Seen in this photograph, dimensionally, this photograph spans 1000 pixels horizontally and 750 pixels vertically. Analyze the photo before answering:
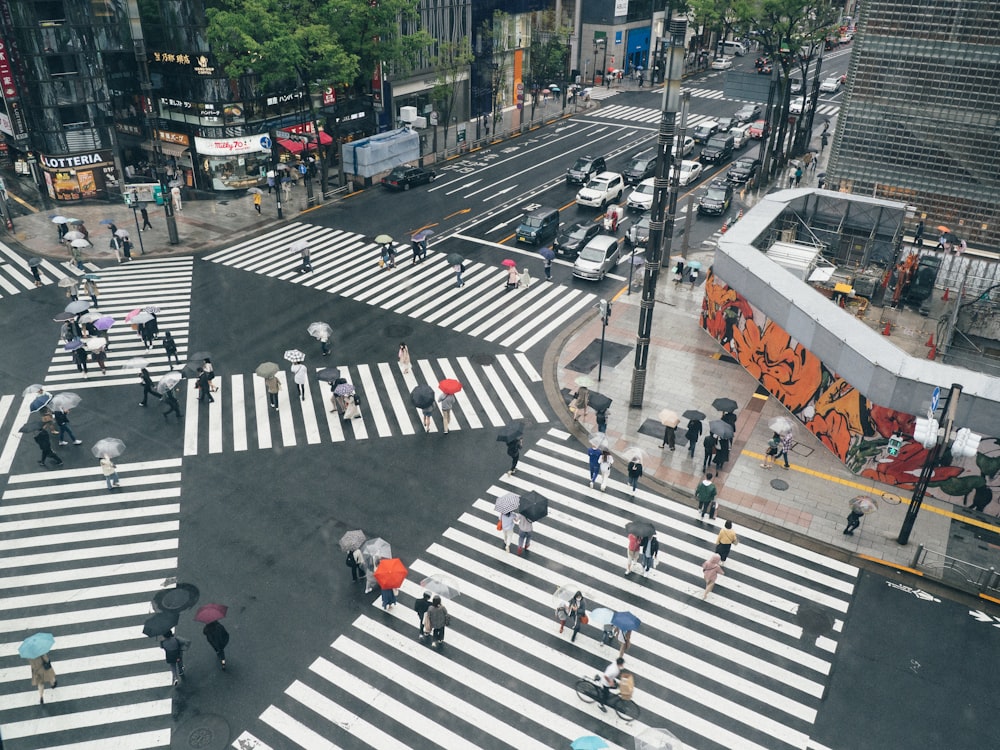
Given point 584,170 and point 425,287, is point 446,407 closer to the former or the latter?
point 425,287

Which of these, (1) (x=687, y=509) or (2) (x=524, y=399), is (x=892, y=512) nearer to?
(1) (x=687, y=509)

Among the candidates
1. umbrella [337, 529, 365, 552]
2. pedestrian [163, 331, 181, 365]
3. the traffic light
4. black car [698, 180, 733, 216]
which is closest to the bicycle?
umbrella [337, 529, 365, 552]

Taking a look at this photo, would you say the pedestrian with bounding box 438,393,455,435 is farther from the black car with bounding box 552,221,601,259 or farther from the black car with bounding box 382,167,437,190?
the black car with bounding box 382,167,437,190

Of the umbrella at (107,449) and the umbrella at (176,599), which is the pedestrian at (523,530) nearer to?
the umbrella at (176,599)

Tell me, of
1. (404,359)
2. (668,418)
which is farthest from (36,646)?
(668,418)

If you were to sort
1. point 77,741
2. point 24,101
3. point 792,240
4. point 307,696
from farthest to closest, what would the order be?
point 24,101, point 792,240, point 307,696, point 77,741

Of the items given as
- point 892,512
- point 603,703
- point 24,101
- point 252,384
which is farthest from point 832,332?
point 24,101
